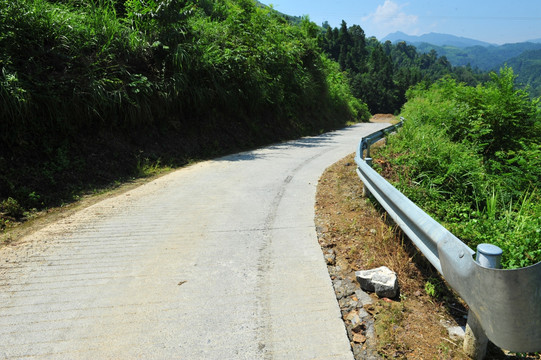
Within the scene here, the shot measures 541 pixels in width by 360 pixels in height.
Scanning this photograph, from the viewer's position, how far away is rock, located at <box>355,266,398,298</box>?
3185mm

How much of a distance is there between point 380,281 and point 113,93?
754 cm

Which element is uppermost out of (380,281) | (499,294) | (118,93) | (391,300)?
(118,93)

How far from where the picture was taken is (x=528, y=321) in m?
1.86

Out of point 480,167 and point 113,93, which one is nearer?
point 480,167

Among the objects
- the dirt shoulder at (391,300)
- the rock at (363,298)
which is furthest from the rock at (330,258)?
the rock at (363,298)

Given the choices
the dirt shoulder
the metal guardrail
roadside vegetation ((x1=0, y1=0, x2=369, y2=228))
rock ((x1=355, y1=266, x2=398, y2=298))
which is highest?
roadside vegetation ((x1=0, y1=0, x2=369, y2=228))

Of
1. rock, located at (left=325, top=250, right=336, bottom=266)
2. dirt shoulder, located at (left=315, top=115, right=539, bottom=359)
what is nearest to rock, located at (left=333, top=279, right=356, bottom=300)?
dirt shoulder, located at (left=315, top=115, right=539, bottom=359)

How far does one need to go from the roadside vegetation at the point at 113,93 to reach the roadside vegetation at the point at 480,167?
19.5 feet

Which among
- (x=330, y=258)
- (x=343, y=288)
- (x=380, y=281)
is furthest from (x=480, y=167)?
(x=343, y=288)

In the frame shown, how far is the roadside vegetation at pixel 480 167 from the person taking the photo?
405cm

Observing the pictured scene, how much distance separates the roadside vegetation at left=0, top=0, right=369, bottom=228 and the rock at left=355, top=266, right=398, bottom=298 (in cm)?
509

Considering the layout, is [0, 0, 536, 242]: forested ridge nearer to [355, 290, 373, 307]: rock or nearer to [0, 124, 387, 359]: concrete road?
[0, 124, 387, 359]: concrete road

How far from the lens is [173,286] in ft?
11.0

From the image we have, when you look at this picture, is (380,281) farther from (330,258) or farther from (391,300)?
(330,258)
